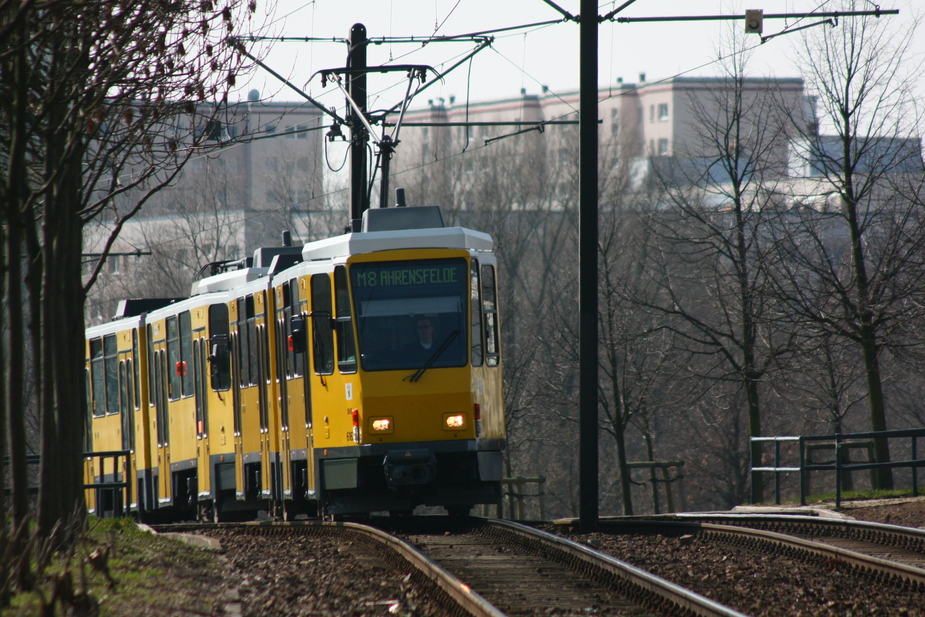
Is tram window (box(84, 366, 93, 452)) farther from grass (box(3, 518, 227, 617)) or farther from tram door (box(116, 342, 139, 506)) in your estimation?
grass (box(3, 518, 227, 617))

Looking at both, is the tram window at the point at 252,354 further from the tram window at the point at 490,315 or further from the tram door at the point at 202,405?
the tram window at the point at 490,315

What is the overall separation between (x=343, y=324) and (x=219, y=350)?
4.61 m

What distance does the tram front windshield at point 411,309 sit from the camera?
1554 cm

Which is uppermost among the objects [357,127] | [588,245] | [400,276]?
[357,127]

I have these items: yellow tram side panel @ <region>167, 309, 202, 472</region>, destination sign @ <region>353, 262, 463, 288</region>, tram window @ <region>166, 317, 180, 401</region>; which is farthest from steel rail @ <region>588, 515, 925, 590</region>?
tram window @ <region>166, 317, 180, 401</region>

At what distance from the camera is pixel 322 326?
1598 centimetres

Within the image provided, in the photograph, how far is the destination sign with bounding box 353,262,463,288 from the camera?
15594 mm

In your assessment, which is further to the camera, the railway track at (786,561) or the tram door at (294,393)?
the tram door at (294,393)

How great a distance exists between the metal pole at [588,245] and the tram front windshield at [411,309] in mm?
1355

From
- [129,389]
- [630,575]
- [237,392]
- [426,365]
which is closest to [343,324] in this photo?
[426,365]

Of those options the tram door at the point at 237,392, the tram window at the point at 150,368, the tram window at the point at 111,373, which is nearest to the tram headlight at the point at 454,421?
the tram door at the point at 237,392

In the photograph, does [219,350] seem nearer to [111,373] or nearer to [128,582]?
[111,373]

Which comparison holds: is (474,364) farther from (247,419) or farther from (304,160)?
(304,160)

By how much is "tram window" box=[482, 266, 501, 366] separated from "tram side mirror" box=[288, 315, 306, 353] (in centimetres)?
206
